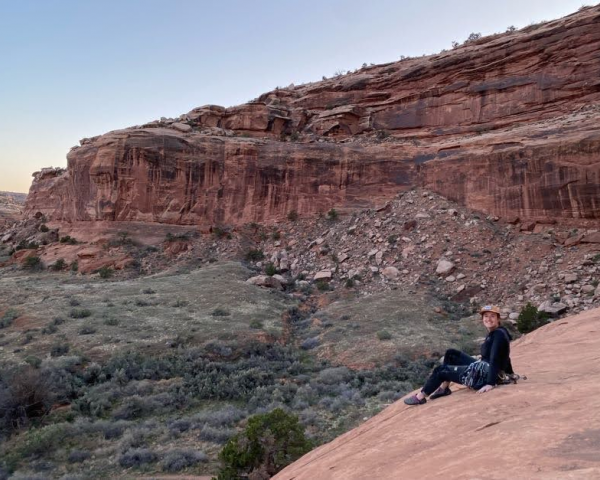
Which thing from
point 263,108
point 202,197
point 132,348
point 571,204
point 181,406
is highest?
point 263,108

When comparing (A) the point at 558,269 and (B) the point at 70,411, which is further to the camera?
(A) the point at 558,269

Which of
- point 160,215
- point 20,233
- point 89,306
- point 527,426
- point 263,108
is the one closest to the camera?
point 527,426

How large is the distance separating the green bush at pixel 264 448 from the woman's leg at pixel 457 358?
3.27 metres

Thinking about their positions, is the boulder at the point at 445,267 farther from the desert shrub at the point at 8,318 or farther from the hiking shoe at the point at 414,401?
the desert shrub at the point at 8,318

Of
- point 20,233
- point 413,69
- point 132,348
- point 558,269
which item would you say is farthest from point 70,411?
point 20,233

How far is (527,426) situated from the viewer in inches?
112

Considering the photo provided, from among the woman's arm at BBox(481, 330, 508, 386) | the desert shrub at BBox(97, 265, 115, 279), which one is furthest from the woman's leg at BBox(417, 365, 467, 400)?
the desert shrub at BBox(97, 265, 115, 279)

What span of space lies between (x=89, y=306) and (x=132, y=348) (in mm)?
5183

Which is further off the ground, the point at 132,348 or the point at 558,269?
the point at 558,269

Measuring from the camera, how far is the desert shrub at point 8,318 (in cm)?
1424

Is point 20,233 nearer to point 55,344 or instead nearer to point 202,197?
point 202,197

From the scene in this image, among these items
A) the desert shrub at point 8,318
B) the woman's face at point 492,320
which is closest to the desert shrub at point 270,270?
the desert shrub at point 8,318

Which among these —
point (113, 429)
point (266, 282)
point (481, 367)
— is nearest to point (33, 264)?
point (266, 282)

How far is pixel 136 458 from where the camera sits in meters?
7.26
